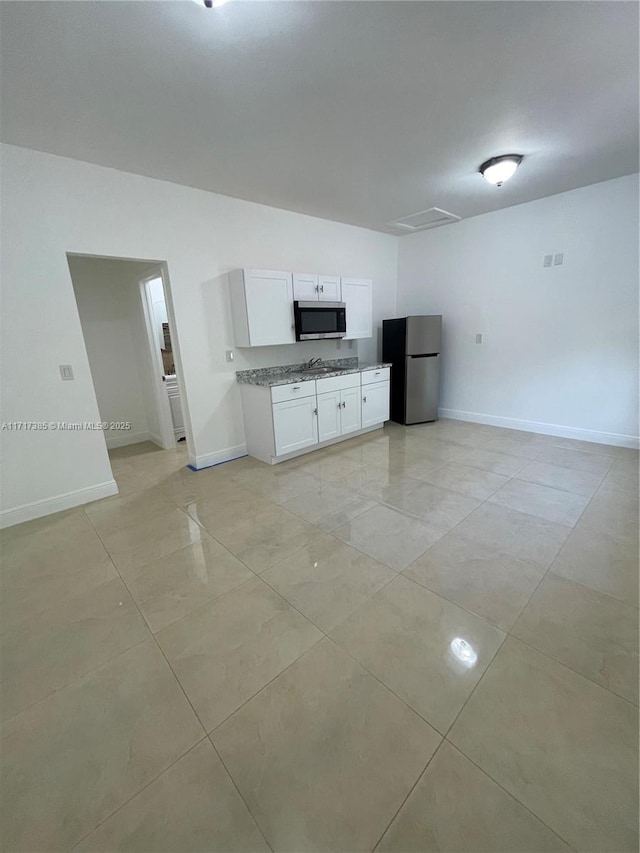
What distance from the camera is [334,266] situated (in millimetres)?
4629

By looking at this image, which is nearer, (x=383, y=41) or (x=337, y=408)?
(x=383, y=41)

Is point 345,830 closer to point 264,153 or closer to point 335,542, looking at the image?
point 335,542

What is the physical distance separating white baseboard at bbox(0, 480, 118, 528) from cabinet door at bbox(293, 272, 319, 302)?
2666mm

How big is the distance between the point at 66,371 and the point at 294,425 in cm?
205

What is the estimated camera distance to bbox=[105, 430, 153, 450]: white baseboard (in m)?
4.59

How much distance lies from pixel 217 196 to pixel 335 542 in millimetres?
3432

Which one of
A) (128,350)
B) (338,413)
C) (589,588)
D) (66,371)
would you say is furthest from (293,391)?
(589,588)

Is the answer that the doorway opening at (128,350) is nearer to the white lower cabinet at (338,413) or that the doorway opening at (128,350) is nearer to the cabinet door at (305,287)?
the cabinet door at (305,287)

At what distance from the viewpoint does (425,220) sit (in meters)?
4.56

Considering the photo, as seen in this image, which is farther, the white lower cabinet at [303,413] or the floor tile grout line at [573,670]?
the white lower cabinet at [303,413]

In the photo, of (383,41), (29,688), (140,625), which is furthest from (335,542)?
(383,41)

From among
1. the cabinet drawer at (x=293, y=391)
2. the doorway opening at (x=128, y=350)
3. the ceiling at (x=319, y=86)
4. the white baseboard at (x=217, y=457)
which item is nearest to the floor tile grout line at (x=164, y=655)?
the white baseboard at (x=217, y=457)

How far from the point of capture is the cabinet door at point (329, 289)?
4.02m

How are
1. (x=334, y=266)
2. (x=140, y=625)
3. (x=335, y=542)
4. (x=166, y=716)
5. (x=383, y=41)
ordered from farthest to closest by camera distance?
(x=334, y=266)
(x=335, y=542)
(x=140, y=625)
(x=383, y=41)
(x=166, y=716)
